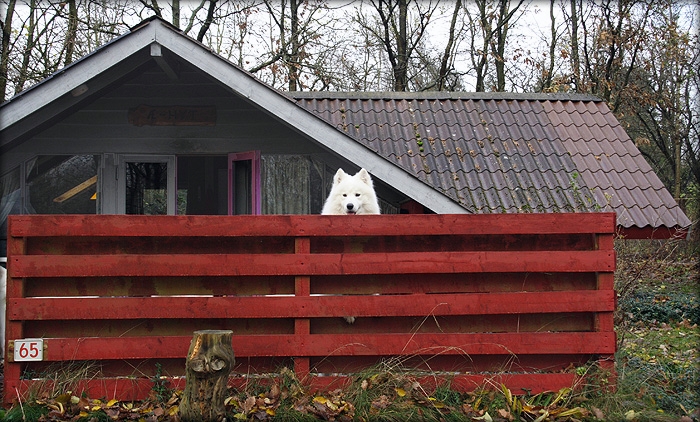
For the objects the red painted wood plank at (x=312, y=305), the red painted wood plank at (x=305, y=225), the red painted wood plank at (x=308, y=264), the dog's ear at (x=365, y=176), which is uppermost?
the dog's ear at (x=365, y=176)

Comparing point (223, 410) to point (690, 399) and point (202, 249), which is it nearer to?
point (202, 249)

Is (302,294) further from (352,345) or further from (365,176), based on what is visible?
(365,176)

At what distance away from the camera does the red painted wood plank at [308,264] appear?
3985 mm

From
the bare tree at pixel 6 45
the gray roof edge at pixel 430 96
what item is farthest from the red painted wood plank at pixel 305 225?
the bare tree at pixel 6 45

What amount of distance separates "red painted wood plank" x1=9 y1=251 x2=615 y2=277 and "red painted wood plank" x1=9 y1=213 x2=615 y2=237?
6.2 inches

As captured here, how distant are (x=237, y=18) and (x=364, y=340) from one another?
17.4 m

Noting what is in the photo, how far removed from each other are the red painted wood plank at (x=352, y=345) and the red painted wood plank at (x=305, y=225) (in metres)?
0.72

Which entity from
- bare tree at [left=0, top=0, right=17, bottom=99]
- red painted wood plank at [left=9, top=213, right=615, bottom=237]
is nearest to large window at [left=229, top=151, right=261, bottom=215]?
red painted wood plank at [left=9, top=213, right=615, bottom=237]

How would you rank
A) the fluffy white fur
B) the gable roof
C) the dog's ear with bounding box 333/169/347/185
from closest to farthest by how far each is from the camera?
1. the fluffy white fur
2. the dog's ear with bounding box 333/169/347/185
3. the gable roof

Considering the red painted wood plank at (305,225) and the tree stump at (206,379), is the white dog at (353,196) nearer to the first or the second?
the red painted wood plank at (305,225)

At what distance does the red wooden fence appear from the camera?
3.99 meters

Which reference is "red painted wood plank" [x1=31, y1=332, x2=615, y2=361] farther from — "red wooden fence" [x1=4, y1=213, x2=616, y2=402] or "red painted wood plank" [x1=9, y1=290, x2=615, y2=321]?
"red painted wood plank" [x1=9, y1=290, x2=615, y2=321]

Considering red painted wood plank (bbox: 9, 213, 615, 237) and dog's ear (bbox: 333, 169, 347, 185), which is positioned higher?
dog's ear (bbox: 333, 169, 347, 185)

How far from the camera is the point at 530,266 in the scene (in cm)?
420
